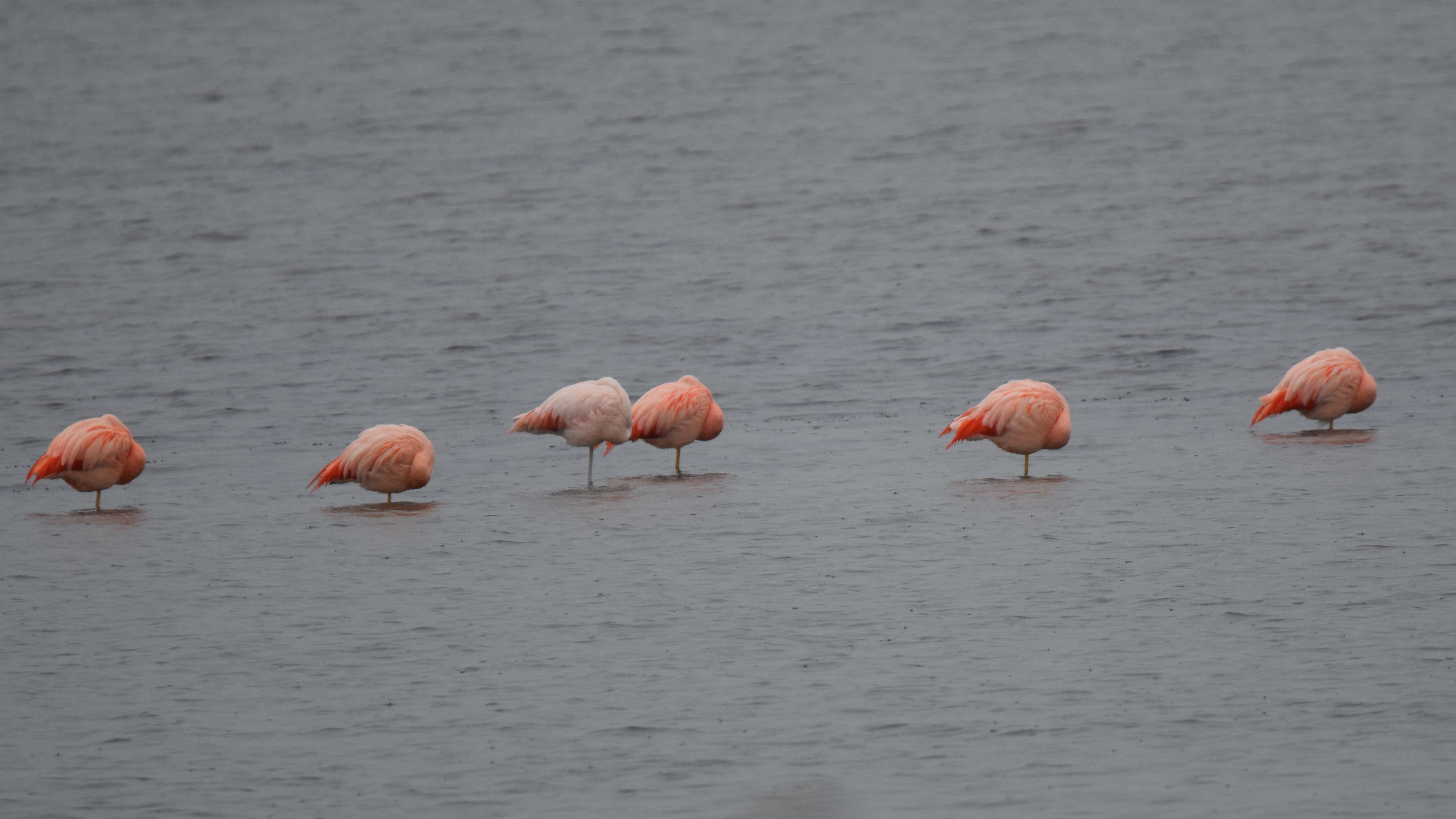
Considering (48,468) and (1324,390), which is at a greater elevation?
(1324,390)

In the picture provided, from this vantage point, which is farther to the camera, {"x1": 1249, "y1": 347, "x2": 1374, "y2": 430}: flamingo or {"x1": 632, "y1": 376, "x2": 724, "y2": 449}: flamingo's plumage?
{"x1": 1249, "y1": 347, "x2": 1374, "y2": 430}: flamingo

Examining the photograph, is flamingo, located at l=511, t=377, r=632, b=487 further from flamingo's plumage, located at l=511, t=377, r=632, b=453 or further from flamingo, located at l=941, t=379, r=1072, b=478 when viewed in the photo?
flamingo, located at l=941, t=379, r=1072, b=478

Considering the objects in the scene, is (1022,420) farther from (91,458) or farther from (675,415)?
(91,458)

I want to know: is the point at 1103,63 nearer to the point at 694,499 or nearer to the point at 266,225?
the point at 266,225

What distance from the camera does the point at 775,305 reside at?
18031mm

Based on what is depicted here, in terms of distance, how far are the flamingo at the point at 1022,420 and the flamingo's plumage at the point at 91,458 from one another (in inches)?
183

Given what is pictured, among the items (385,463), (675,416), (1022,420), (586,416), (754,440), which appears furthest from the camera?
(754,440)

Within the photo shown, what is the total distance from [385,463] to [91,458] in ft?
5.41

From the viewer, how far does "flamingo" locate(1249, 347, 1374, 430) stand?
10.4 m

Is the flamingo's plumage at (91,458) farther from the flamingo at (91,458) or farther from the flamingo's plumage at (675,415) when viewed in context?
the flamingo's plumage at (675,415)

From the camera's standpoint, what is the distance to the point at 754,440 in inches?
452

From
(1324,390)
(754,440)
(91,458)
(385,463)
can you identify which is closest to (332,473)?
(385,463)

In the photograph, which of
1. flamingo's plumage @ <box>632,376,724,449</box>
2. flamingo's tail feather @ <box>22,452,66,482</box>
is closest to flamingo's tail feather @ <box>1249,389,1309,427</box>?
flamingo's plumage @ <box>632,376,724,449</box>

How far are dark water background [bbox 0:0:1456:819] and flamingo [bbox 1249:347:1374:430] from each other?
0.64ft
